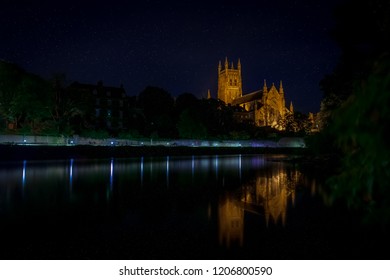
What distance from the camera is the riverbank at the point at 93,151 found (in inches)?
1596

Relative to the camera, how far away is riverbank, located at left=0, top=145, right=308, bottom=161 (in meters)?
40.5

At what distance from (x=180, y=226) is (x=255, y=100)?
135m

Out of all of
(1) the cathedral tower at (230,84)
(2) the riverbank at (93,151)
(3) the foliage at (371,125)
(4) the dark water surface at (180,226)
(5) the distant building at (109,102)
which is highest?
(1) the cathedral tower at (230,84)

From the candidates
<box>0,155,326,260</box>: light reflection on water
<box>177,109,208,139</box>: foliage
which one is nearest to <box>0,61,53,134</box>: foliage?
<box>177,109,208,139</box>: foliage

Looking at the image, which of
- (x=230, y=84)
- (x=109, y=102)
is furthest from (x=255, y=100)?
(x=109, y=102)

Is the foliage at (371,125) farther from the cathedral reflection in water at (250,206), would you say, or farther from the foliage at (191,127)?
the foliage at (191,127)

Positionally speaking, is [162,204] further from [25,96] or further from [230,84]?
[230,84]

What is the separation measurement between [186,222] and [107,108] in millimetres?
79210

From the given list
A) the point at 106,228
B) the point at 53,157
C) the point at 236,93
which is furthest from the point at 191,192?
the point at 236,93

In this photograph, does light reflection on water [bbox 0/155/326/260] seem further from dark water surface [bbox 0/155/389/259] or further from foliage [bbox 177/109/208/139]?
foliage [bbox 177/109/208/139]

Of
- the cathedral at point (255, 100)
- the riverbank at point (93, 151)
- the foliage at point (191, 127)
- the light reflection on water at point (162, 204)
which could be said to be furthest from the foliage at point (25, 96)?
the cathedral at point (255, 100)

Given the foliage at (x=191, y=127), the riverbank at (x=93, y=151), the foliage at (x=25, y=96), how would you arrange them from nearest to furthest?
the riverbank at (x=93, y=151) → the foliage at (x=25, y=96) → the foliage at (x=191, y=127)

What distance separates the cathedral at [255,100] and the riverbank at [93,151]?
211ft

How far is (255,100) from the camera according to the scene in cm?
14112
